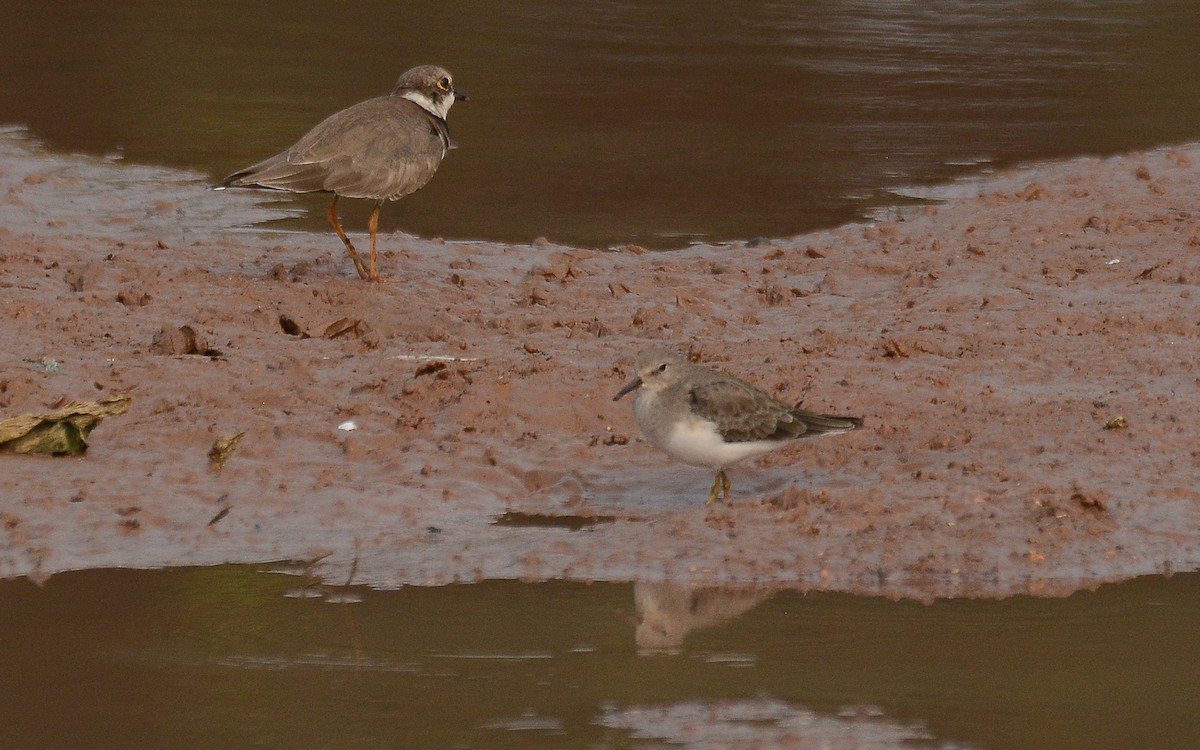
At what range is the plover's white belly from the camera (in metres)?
6.25

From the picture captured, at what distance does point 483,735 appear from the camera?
4.21 meters

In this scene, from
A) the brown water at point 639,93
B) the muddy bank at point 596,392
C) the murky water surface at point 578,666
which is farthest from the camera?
the brown water at point 639,93

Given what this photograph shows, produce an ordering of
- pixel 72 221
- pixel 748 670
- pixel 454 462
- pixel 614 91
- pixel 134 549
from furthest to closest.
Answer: pixel 614 91 → pixel 72 221 → pixel 454 462 → pixel 134 549 → pixel 748 670

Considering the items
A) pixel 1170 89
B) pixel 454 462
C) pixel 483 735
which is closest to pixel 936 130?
pixel 1170 89

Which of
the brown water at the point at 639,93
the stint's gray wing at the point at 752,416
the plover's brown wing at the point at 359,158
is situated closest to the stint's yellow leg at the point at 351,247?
the plover's brown wing at the point at 359,158

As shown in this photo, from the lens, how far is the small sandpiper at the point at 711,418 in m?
6.29

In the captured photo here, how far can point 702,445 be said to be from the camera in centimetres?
626

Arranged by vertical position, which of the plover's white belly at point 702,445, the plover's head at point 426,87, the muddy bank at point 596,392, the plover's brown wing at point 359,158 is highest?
the plover's head at point 426,87

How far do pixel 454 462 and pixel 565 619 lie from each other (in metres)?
1.78

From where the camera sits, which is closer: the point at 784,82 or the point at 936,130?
the point at 936,130

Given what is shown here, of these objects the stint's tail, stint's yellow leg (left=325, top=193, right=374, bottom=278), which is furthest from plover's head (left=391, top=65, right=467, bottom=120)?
the stint's tail

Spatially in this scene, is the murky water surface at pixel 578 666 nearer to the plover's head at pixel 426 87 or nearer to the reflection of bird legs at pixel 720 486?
the reflection of bird legs at pixel 720 486

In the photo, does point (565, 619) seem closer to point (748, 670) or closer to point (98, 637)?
point (748, 670)

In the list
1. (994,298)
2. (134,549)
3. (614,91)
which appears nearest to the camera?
(134,549)
